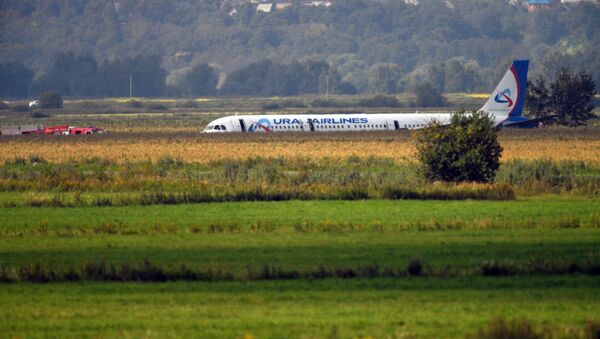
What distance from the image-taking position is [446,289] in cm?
2400

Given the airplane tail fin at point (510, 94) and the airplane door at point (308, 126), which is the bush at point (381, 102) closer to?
the airplane door at point (308, 126)

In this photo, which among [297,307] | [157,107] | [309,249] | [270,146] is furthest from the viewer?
[157,107]

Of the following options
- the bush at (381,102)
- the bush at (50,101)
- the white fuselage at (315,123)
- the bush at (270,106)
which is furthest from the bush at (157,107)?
the white fuselage at (315,123)

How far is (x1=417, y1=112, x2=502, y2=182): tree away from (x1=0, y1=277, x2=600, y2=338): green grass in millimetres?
24094

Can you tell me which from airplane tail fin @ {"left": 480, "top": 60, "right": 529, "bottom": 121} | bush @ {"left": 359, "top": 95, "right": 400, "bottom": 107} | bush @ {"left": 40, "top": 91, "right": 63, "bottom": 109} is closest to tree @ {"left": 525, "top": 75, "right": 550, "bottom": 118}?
airplane tail fin @ {"left": 480, "top": 60, "right": 529, "bottom": 121}

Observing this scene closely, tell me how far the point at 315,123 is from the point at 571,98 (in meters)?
22.5

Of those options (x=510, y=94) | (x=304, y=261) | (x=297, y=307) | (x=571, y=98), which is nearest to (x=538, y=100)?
(x=571, y=98)

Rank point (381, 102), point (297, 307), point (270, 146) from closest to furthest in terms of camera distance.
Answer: point (297, 307)
point (270, 146)
point (381, 102)

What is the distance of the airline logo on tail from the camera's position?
8725cm

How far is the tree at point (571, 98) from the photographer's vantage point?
9631 cm

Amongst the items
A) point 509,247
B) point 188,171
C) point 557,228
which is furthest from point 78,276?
point 188,171

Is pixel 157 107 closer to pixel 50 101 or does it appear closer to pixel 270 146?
pixel 50 101

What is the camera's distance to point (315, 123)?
89750mm

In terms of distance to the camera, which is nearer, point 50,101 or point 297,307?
point 297,307
